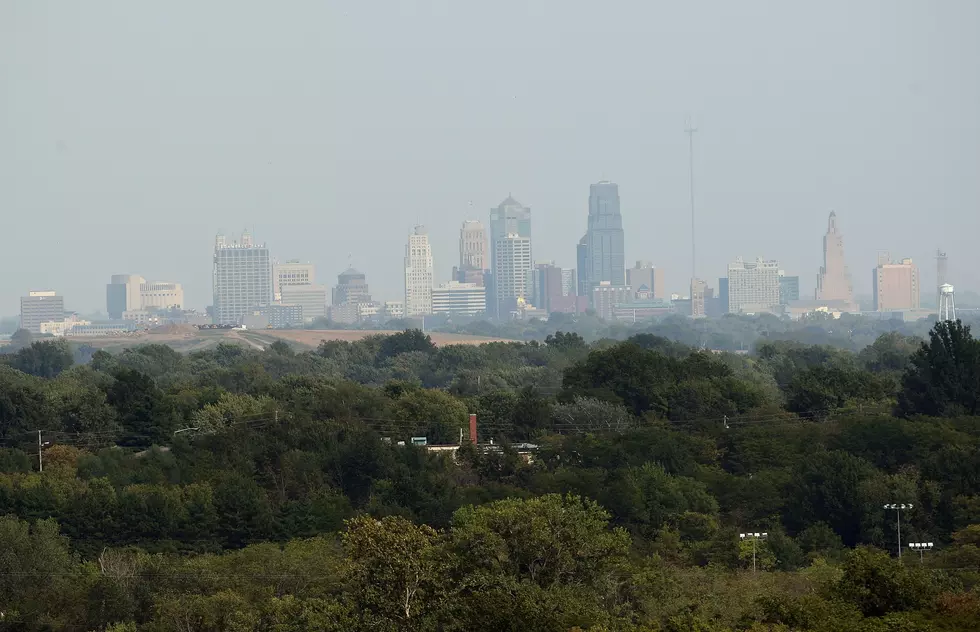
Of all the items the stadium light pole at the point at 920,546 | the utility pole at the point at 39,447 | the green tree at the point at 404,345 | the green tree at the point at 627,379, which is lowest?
the stadium light pole at the point at 920,546

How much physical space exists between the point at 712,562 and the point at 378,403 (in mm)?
26340

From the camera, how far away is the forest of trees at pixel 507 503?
29.1 metres

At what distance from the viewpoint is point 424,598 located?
94.5 ft

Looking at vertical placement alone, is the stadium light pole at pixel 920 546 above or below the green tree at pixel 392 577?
below

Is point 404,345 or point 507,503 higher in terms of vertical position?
point 507,503

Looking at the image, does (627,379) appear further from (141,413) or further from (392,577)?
(392,577)

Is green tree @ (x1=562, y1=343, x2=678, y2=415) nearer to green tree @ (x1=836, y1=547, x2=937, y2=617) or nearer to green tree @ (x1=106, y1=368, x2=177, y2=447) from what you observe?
green tree @ (x1=106, y1=368, x2=177, y2=447)

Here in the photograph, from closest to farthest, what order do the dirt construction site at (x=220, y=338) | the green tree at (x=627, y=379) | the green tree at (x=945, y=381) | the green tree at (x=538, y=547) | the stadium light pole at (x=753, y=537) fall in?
the green tree at (x=538, y=547), the stadium light pole at (x=753, y=537), the green tree at (x=945, y=381), the green tree at (x=627, y=379), the dirt construction site at (x=220, y=338)

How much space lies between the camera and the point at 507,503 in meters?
35.7

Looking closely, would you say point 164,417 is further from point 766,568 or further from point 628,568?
point 628,568

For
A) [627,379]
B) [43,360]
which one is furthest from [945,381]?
[43,360]

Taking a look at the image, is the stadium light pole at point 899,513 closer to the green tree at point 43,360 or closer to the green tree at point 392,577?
the green tree at point 392,577

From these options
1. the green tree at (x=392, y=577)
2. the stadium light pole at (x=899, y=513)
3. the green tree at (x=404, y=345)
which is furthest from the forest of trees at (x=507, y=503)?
the green tree at (x=404, y=345)

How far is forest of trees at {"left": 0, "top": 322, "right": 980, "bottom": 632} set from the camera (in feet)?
95.3
